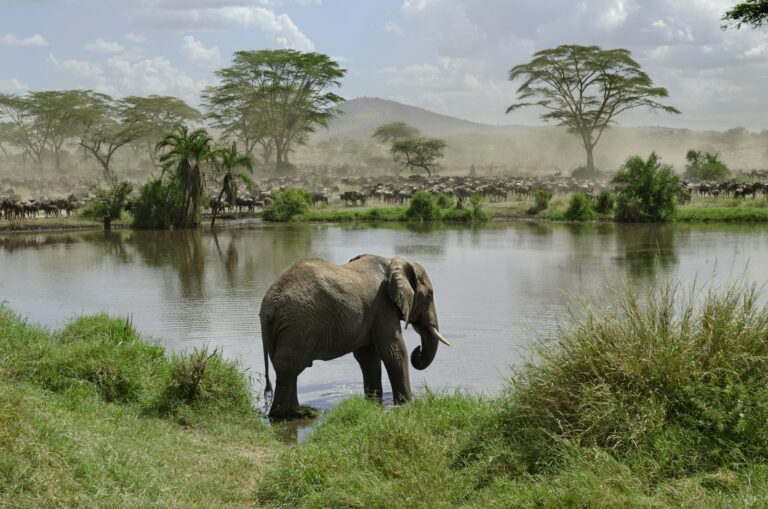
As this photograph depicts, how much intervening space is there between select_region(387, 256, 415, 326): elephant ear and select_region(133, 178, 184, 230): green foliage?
29.2m

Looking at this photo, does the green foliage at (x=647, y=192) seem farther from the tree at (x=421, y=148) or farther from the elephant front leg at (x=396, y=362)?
the tree at (x=421, y=148)

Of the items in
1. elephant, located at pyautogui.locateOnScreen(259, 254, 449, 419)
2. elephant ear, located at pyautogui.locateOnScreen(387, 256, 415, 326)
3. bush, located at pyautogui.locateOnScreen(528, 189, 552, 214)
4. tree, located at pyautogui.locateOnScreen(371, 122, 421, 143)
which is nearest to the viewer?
elephant, located at pyautogui.locateOnScreen(259, 254, 449, 419)

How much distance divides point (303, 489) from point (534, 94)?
58581 mm

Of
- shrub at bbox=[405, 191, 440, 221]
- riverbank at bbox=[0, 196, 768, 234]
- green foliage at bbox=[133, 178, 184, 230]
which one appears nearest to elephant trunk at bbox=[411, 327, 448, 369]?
green foliage at bbox=[133, 178, 184, 230]

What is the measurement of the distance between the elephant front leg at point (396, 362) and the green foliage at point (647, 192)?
94.8 feet

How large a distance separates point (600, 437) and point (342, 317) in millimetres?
3381

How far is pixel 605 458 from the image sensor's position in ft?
17.1

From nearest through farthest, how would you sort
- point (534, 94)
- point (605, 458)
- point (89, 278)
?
point (605, 458)
point (89, 278)
point (534, 94)

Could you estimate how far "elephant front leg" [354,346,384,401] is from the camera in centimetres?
921

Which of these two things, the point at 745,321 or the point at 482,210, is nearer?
the point at 745,321

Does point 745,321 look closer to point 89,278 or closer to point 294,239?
point 89,278

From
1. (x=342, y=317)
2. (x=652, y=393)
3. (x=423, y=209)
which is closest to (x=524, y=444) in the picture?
(x=652, y=393)

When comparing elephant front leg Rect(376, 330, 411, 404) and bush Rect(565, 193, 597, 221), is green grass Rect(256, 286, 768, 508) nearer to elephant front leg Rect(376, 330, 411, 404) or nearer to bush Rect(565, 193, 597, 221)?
elephant front leg Rect(376, 330, 411, 404)

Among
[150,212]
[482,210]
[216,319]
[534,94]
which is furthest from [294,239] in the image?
[534,94]
